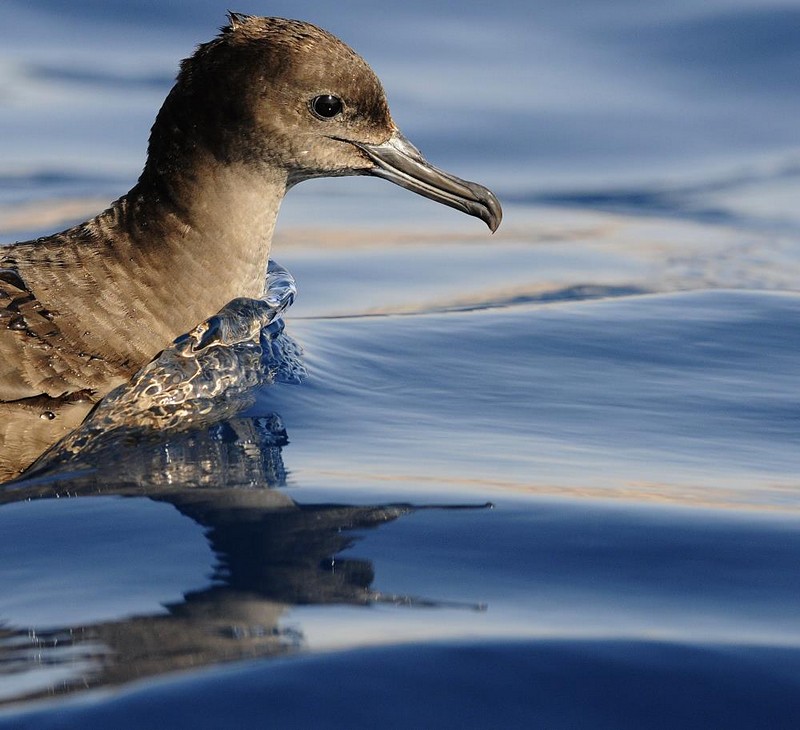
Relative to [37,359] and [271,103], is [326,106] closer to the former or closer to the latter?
[271,103]

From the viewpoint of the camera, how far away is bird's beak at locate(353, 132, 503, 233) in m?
5.57

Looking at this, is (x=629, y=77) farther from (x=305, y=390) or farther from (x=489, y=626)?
(x=489, y=626)

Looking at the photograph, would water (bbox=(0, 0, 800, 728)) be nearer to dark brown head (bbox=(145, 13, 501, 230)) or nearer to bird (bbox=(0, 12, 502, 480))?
bird (bbox=(0, 12, 502, 480))

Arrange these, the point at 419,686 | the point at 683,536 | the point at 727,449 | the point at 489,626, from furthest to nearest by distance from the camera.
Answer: the point at 727,449, the point at 683,536, the point at 489,626, the point at 419,686

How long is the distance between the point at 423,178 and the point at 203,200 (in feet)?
2.99

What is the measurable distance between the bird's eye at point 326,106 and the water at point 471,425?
93 cm

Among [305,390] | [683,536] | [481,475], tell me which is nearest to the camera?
[683,536]

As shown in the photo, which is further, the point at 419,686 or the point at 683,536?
the point at 683,536

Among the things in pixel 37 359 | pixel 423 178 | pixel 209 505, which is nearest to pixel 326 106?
pixel 423 178

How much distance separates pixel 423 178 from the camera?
5.64 metres

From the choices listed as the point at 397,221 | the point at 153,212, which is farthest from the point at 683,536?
the point at 397,221

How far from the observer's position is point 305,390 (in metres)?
5.53

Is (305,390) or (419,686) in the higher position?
(305,390)

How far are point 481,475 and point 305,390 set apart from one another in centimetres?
119
